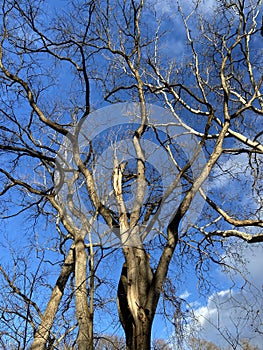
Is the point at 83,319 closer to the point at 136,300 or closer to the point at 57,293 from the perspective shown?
the point at 136,300

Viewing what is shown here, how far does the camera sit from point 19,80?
6508 mm

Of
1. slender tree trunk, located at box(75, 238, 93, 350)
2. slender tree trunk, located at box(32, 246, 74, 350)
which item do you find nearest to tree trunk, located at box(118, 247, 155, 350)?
slender tree trunk, located at box(75, 238, 93, 350)

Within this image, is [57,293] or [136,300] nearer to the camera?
[136,300]

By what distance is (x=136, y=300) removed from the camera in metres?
4.00

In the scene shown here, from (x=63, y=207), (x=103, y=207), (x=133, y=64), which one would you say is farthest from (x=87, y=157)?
(x=133, y=64)

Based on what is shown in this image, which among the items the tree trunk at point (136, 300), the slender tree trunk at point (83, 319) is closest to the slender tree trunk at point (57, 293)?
the slender tree trunk at point (83, 319)

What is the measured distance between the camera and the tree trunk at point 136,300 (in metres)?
3.78

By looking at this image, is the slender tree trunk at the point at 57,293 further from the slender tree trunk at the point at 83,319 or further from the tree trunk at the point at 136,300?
the tree trunk at the point at 136,300

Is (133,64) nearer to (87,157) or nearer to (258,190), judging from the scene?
(87,157)

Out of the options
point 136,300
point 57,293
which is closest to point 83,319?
point 136,300

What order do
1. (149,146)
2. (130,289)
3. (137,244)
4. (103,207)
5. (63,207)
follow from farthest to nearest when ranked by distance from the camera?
(63,207) < (149,146) < (103,207) < (137,244) < (130,289)

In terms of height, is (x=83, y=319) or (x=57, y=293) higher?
(x=57, y=293)

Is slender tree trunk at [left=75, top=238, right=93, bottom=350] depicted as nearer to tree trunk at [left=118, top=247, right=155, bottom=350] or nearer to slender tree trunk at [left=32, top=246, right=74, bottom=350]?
tree trunk at [left=118, top=247, right=155, bottom=350]

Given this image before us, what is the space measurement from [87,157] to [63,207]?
1131mm
